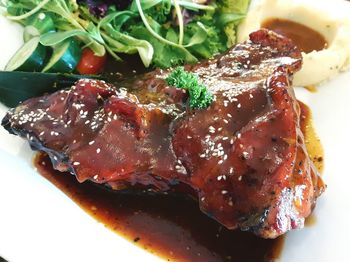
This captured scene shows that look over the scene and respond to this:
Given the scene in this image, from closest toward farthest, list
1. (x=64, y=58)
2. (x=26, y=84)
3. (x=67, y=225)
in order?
(x=67, y=225) → (x=26, y=84) → (x=64, y=58)

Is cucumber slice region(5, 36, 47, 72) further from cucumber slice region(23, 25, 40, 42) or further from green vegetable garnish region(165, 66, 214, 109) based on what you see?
green vegetable garnish region(165, 66, 214, 109)

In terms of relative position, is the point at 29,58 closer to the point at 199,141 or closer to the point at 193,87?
the point at 193,87

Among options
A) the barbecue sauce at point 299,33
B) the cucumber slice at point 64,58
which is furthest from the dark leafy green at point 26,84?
the barbecue sauce at point 299,33

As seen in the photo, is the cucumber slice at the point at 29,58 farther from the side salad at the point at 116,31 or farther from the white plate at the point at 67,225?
the white plate at the point at 67,225

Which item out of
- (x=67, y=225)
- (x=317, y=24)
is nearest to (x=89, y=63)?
(x=67, y=225)

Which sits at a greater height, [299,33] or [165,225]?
[299,33]

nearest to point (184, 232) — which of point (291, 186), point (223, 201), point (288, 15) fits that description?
point (223, 201)

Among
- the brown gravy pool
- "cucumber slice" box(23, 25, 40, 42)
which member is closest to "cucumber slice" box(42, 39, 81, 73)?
"cucumber slice" box(23, 25, 40, 42)
